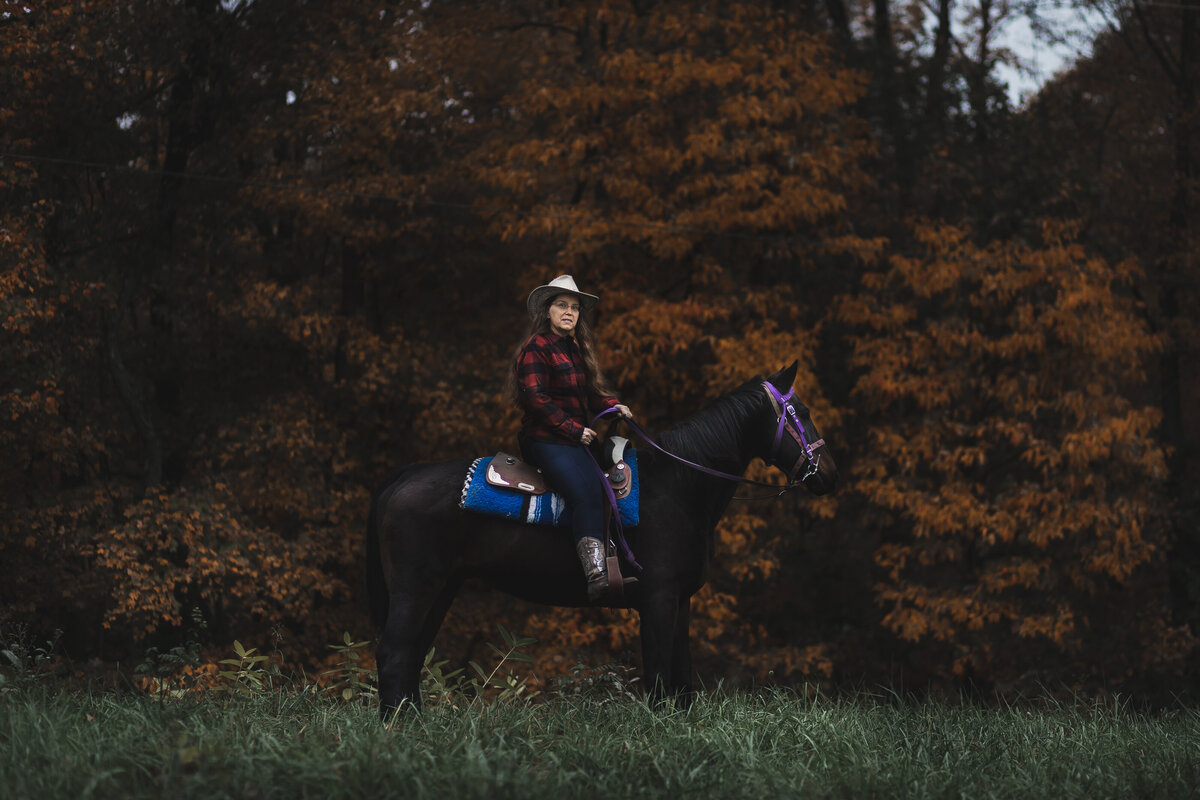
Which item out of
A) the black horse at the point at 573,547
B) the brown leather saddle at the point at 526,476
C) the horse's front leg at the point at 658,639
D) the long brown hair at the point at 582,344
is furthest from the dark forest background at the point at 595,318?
the horse's front leg at the point at 658,639

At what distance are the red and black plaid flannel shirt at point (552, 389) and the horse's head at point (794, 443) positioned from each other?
37.8 inches

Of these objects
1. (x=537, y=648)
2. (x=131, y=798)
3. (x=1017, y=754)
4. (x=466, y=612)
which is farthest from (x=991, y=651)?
(x=131, y=798)

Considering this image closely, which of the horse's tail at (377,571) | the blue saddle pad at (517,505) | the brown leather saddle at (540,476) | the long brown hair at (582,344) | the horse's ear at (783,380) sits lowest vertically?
the horse's tail at (377,571)

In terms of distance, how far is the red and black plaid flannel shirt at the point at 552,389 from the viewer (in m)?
6.18

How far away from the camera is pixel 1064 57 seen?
19.6 m

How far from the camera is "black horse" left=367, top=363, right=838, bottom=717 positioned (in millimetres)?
6266

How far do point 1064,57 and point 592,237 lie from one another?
10080 millimetres

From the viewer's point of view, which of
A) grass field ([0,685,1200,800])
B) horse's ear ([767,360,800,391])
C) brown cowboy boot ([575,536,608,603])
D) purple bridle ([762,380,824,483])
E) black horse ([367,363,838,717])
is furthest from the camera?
horse's ear ([767,360,800,391])

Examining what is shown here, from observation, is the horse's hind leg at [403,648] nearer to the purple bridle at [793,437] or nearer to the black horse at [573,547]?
the black horse at [573,547]

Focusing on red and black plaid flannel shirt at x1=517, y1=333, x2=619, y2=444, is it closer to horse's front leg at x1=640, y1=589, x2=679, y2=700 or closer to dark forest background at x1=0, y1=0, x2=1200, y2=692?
horse's front leg at x1=640, y1=589, x2=679, y2=700

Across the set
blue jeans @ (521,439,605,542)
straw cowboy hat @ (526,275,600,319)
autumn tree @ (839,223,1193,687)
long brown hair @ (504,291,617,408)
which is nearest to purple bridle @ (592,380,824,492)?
long brown hair @ (504,291,617,408)

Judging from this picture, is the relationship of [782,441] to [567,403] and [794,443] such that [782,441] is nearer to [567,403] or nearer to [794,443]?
[794,443]

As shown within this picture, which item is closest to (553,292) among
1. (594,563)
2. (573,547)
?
(573,547)

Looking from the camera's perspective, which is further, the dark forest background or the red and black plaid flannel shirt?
the dark forest background
